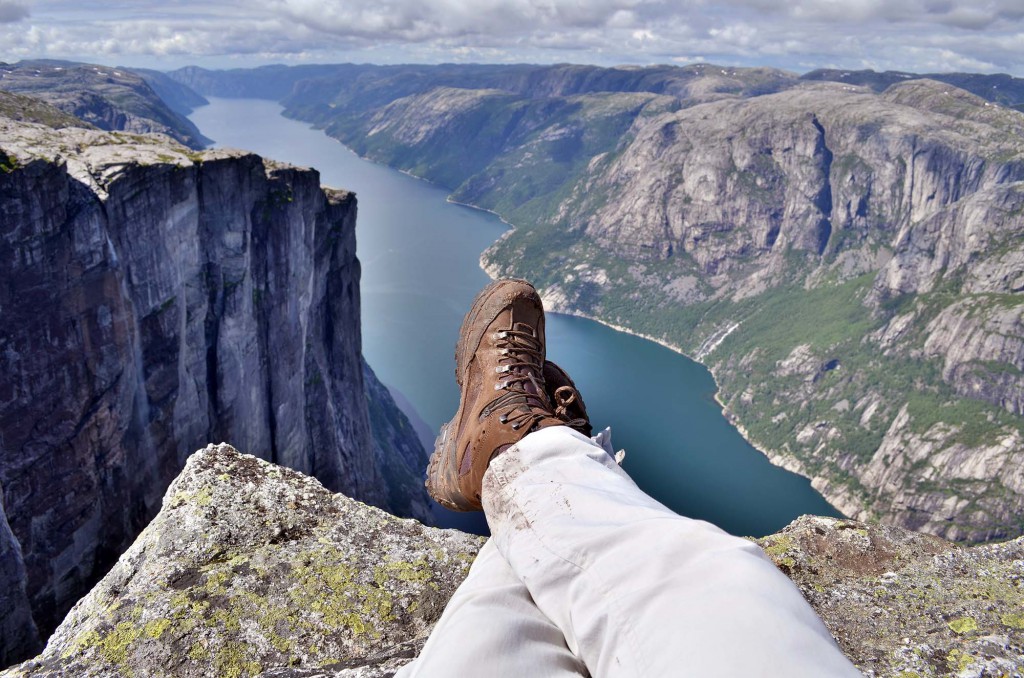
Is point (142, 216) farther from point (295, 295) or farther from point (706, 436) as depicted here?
point (706, 436)

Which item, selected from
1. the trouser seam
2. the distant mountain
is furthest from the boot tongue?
the distant mountain

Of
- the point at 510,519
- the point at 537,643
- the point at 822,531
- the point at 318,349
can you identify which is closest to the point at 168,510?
the point at 510,519

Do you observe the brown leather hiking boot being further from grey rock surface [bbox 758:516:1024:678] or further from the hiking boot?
grey rock surface [bbox 758:516:1024:678]

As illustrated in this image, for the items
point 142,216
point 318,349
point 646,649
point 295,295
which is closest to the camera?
point 646,649

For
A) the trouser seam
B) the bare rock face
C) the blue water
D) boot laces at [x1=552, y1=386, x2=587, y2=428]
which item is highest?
the trouser seam

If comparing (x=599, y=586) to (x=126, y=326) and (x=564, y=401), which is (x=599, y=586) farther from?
(x=126, y=326)

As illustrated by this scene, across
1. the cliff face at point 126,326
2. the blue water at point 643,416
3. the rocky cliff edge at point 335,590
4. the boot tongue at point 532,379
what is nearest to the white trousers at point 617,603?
the rocky cliff edge at point 335,590

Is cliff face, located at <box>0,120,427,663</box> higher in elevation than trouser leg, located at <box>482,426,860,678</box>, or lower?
lower
